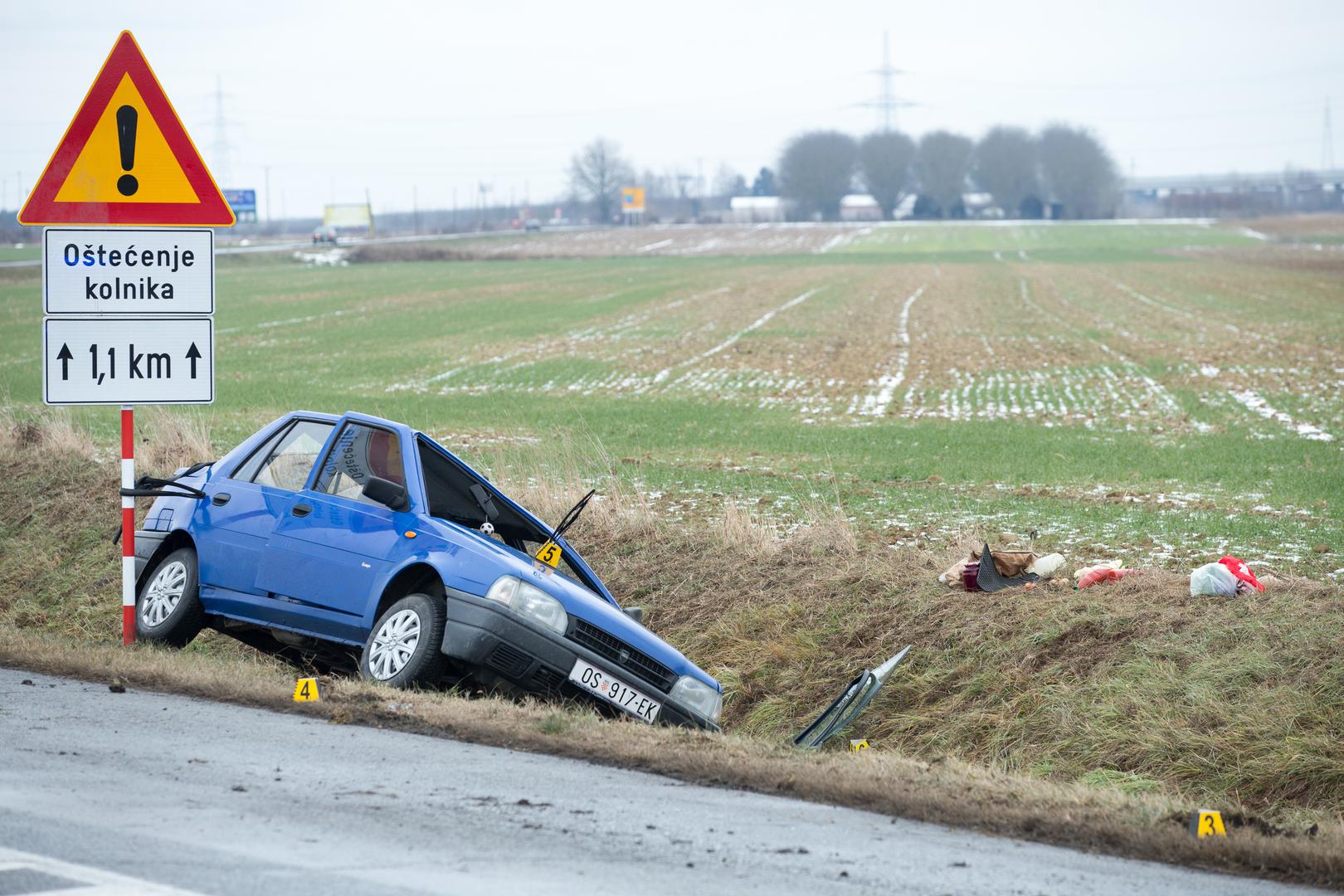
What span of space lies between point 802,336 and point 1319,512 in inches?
1072

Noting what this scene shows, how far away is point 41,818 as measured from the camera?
5457 mm

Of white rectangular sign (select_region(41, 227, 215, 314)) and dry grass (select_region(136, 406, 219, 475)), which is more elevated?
white rectangular sign (select_region(41, 227, 215, 314))

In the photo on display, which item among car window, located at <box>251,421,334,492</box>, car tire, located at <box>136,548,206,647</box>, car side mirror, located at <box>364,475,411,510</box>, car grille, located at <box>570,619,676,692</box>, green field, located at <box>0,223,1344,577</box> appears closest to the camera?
car grille, located at <box>570,619,676,692</box>

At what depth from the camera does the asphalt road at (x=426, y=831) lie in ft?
16.3

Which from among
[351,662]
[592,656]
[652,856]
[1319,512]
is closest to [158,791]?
[652,856]

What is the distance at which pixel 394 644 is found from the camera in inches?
323

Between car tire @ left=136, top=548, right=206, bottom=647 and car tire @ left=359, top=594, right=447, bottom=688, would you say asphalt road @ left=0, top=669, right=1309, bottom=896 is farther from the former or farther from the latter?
car tire @ left=136, top=548, right=206, bottom=647

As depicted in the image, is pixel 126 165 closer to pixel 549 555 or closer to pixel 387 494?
pixel 387 494

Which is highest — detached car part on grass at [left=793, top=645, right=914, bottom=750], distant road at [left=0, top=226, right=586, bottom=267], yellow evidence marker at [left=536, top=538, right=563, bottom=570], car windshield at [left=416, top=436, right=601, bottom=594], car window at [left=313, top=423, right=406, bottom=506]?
distant road at [left=0, top=226, right=586, bottom=267]

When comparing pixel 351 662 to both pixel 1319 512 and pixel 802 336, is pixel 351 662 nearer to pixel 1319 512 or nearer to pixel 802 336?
pixel 1319 512

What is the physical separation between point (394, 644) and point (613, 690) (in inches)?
47.8

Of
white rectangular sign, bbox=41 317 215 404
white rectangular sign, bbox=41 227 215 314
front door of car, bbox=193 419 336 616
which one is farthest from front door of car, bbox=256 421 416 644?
white rectangular sign, bbox=41 227 215 314

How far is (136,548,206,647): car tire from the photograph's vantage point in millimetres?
9383

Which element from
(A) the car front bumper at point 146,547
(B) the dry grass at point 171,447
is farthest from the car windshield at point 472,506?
(B) the dry grass at point 171,447
